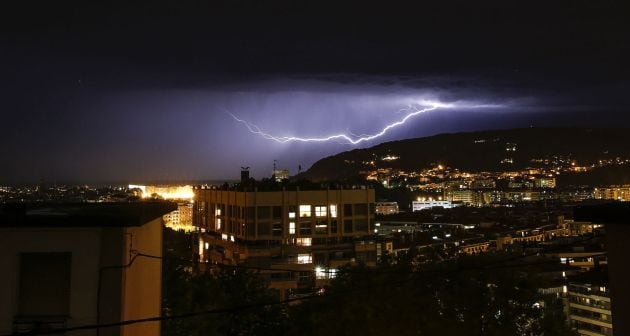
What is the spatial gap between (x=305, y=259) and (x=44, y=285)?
97.0 feet

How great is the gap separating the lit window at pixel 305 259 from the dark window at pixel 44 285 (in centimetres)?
2883

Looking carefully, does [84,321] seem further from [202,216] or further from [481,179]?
[481,179]

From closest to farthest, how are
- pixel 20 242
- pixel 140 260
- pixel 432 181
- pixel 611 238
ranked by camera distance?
pixel 611 238
pixel 20 242
pixel 140 260
pixel 432 181

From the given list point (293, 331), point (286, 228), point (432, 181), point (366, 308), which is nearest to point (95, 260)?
point (366, 308)

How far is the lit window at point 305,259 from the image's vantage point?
3319cm

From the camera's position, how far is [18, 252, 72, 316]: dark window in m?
4.48

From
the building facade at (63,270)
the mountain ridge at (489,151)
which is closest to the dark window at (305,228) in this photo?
the building facade at (63,270)

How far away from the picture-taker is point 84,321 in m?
4.54

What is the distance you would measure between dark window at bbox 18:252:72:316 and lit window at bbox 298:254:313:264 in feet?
94.6

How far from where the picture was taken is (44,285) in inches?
179

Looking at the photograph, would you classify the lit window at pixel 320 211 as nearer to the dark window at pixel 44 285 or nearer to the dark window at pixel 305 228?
the dark window at pixel 305 228

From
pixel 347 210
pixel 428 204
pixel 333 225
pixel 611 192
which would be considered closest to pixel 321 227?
pixel 333 225

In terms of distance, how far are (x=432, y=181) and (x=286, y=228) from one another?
119m

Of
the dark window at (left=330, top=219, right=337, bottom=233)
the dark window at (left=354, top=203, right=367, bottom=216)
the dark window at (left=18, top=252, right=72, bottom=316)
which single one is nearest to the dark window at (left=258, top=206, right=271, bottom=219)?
the dark window at (left=330, top=219, right=337, bottom=233)
